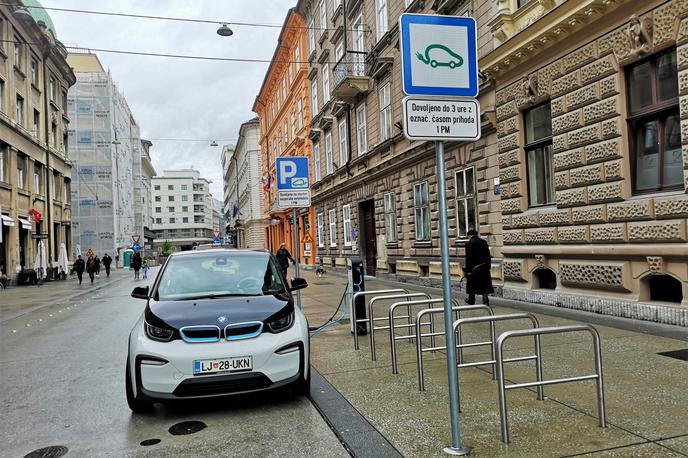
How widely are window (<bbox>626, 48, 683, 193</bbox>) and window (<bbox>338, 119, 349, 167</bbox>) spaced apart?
17.0m

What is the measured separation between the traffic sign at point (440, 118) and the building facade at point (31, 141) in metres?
24.9

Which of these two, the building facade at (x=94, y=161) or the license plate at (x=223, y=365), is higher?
the building facade at (x=94, y=161)

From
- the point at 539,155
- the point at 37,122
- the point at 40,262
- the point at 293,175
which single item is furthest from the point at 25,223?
the point at 539,155

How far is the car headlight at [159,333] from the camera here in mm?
4992

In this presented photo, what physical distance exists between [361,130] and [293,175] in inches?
514

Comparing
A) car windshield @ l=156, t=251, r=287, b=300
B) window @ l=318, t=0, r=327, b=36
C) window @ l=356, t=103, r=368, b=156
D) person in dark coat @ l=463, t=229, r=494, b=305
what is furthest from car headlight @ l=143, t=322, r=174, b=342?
window @ l=318, t=0, r=327, b=36

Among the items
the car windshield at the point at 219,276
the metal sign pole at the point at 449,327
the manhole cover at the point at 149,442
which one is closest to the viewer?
the metal sign pole at the point at 449,327

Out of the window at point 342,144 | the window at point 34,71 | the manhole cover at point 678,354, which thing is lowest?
the manhole cover at point 678,354

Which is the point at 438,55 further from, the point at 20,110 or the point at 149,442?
the point at 20,110

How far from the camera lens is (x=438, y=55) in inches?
149

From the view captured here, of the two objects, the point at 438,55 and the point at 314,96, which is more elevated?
the point at 314,96

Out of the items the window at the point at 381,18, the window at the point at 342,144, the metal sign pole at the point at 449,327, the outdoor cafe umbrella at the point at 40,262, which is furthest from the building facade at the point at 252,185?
the metal sign pole at the point at 449,327

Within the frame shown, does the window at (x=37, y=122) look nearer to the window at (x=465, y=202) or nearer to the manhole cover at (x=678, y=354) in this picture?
the window at (x=465, y=202)

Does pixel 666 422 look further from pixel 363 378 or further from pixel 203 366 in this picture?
pixel 203 366
